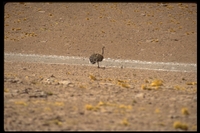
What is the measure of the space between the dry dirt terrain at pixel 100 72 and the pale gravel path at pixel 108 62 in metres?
1.11

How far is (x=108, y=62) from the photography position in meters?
23.0

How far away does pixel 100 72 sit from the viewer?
59.0 feet

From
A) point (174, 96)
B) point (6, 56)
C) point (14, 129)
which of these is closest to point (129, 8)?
point (6, 56)

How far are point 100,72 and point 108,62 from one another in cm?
506

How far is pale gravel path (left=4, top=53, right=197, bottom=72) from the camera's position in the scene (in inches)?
840

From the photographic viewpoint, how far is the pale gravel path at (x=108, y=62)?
70.0ft

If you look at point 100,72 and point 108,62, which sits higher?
point 108,62

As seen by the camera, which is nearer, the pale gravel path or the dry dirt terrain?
the dry dirt terrain

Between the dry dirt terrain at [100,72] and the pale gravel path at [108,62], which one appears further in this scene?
the pale gravel path at [108,62]

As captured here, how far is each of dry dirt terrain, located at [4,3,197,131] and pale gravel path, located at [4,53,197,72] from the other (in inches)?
43.6

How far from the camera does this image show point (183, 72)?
1931cm

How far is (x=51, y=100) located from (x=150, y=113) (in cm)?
288

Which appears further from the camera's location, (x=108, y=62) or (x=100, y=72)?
(x=108, y=62)

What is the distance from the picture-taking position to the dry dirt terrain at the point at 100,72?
7.97 metres
